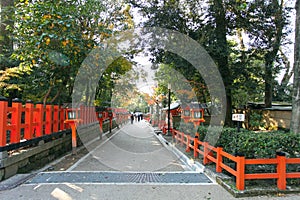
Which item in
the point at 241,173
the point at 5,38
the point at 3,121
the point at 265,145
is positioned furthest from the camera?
the point at 5,38

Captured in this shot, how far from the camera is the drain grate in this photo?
5219mm

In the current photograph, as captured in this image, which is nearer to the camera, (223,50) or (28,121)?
(28,121)

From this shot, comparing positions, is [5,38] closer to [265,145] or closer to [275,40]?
[265,145]

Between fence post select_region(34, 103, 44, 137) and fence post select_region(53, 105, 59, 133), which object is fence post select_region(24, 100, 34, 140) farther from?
fence post select_region(53, 105, 59, 133)

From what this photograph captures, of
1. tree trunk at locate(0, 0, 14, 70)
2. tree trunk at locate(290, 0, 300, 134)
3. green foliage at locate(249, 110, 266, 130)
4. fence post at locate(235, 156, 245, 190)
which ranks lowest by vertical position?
fence post at locate(235, 156, 245, 190)

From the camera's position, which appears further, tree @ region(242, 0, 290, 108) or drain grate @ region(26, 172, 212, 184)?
tree @ region(242, 0, 290, 108)

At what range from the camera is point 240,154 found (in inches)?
177

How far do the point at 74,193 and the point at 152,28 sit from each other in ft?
24.9

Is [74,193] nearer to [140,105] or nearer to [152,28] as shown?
[152,28]

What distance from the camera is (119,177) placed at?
5.60 m

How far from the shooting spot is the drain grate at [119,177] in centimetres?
522

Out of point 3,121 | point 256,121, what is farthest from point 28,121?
point 256,121

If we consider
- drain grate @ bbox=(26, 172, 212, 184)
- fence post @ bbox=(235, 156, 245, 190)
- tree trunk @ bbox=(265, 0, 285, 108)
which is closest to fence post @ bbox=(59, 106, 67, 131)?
drain grate @ bbox=(26, 172, 212, 184)

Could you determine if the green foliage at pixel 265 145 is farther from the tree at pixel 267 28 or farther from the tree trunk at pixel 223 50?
the tree at pixel 267 28
